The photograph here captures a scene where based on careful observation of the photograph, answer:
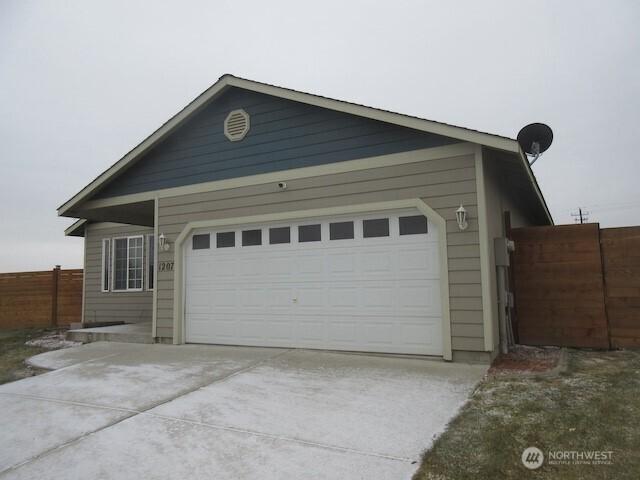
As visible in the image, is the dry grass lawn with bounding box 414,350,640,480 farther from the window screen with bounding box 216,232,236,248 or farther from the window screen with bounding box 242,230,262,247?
the window screen with bounding box 216,232,236,248

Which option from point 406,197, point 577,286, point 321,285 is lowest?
point 577,286

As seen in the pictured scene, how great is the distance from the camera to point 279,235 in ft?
25.6

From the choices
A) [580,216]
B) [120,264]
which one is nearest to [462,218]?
[120,264]

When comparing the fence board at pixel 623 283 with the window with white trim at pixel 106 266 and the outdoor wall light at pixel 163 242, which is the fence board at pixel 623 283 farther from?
the window with white trim at pixel 106 266

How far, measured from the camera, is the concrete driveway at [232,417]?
329 cm

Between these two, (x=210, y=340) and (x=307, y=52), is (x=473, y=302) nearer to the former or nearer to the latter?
(x=210, y=340)

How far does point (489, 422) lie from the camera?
3889mm

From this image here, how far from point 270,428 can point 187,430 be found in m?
0.76

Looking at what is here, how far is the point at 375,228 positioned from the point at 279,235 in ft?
6.03

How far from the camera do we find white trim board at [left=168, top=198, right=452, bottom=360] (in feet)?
20.7

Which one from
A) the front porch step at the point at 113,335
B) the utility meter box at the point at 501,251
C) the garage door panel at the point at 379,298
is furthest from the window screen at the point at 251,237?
the utility meter box at the point at 501,251

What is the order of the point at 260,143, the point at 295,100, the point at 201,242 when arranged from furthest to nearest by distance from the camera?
the point at 201,242
the point at 260,143
the point at 295,100

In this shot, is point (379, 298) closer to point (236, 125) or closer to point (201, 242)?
point (201, 242)

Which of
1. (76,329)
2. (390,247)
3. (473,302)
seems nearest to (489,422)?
(473,302)
